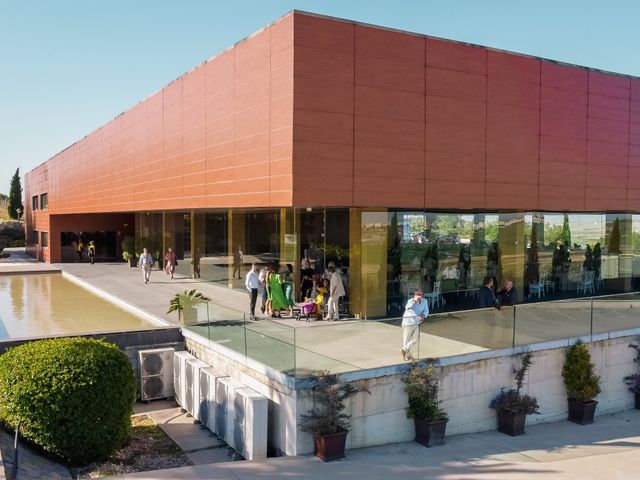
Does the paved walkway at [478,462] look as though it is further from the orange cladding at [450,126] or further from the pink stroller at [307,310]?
the orange cladding at [450,126]

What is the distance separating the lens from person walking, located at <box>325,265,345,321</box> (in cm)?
1627

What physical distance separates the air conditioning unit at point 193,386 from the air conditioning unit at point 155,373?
94 centimetres

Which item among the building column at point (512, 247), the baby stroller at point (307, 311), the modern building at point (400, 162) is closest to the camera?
the modern building at point (400, 162)

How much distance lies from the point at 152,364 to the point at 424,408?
6542mm

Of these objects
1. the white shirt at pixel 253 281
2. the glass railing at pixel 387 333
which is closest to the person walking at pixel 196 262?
the white shirt at pixel 253 281

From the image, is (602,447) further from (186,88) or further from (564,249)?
(186,88)

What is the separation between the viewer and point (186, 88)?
2167 cm

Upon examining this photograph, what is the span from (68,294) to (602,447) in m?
20.9

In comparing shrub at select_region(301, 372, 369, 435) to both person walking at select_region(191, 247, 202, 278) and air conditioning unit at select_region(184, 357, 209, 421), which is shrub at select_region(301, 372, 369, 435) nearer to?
air conditioning unit at select_region(184, 357, 209, 421)

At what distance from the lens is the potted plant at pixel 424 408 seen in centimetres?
1154

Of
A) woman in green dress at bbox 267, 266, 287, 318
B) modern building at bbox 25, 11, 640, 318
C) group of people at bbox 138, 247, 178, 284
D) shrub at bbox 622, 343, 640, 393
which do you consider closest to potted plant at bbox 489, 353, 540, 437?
shrub at bbox 622, 343, 640, 393

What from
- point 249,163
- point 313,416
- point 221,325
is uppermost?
point 249,163

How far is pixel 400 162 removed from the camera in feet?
53.6

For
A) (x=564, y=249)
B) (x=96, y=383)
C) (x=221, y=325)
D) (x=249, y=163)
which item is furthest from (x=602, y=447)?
(x=564, y=249)
